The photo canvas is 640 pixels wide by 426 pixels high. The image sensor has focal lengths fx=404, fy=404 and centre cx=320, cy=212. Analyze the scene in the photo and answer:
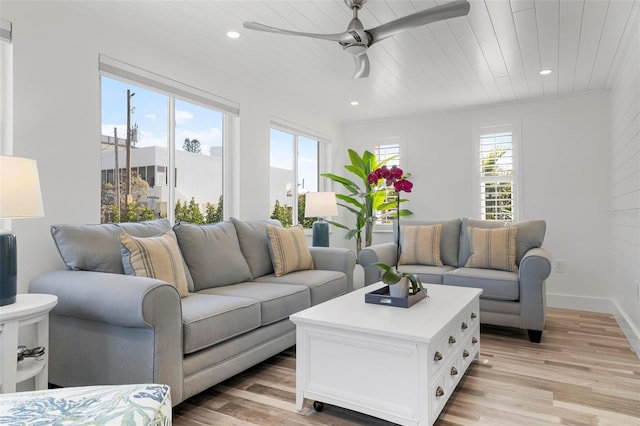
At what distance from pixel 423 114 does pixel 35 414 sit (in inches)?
199

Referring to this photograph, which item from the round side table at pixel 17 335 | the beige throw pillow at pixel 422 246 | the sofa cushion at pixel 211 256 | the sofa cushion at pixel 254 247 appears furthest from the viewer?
the beige throw pillow at pixel 422 246

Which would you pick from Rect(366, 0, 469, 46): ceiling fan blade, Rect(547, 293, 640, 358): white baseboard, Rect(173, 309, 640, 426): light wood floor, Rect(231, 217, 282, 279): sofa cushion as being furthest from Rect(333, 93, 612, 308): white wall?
Rect(366, 0, 469, 46): ceiling fan blade

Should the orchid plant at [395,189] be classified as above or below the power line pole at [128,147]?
below

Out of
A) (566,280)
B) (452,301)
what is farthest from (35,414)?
(566,280)

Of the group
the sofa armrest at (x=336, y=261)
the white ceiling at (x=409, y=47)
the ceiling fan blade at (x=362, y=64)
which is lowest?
the sofa armrest at (x=336, y=261)

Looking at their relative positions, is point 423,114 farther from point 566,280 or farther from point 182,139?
point 182,139

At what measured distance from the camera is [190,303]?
2352 millimetres

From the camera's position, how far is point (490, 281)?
335cm

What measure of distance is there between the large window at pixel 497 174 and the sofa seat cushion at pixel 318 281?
2388mm

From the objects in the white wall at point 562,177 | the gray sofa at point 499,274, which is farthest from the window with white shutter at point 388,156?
the gray sofa at point 499,274

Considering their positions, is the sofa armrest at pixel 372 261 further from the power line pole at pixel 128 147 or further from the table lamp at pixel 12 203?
the table lamp at pixel 12 203

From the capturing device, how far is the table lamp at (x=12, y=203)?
1787mm

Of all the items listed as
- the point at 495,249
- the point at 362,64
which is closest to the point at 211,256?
the point at 362,64

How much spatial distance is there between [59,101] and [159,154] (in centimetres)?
94
